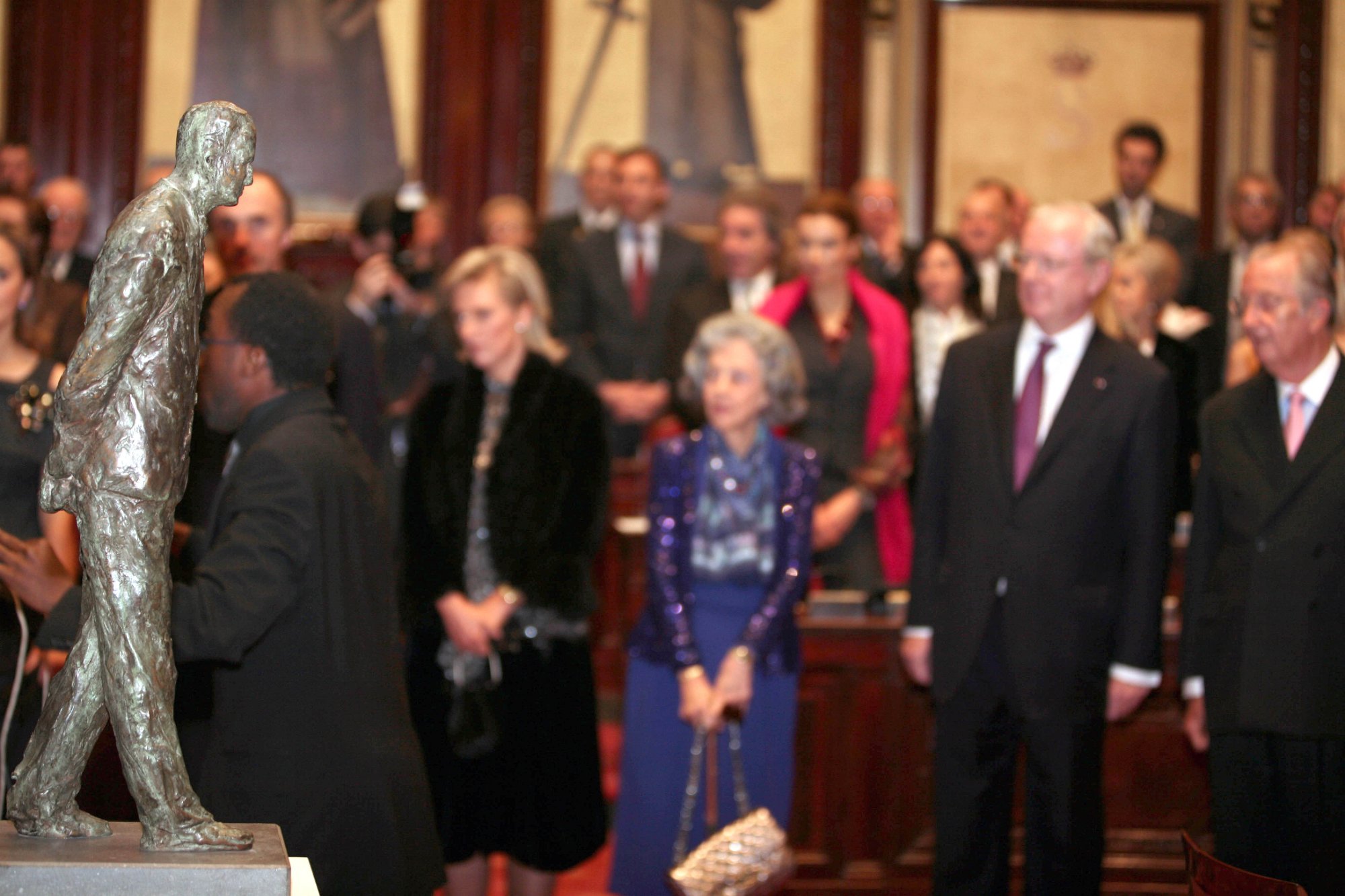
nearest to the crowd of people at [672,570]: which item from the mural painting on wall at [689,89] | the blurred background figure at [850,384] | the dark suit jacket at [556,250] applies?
the blurred background figure at [850,384]

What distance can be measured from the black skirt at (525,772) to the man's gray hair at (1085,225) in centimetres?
161

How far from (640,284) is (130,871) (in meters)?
5.32

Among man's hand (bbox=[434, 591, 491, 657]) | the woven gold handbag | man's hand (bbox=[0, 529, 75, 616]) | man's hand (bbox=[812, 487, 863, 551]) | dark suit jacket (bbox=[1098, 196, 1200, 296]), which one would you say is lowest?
the woven gold handbag

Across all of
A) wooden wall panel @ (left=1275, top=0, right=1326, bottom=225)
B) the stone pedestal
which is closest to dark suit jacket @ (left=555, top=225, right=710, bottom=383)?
wooden wall panel @ (left=1275, top=0, right=1326, bottom=225)

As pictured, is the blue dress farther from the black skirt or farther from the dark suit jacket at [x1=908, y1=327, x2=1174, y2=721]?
the dark suit jacket at [x1=908, y1=327, x2=1174, y2=721]

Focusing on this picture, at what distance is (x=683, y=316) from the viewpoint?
239 inches

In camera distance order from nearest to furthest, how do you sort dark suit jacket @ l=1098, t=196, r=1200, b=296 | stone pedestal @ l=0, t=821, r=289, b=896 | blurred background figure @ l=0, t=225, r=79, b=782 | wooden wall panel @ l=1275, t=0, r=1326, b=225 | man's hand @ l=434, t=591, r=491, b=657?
stone pedestal @ l=0, t=821, r=289, b=896, blurred background figure @ l=0, t=225, r=79, b=782, man's hand @ l=434, t=591, r=491, b=657, dark suit jacket @ l=1098, t=196, r=1200, b=296, wooden wall panel @ l=1275, t=0, r=1326, b=225

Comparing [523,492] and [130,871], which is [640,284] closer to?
[523,492]

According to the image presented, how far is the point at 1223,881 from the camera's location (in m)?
2.44

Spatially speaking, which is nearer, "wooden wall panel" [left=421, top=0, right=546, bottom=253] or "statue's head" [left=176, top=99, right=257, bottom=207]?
"statue's head" [left=176, top=99, right=257, bottom=207]

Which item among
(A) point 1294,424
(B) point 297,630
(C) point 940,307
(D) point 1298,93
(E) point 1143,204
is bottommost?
(B) point 297,630

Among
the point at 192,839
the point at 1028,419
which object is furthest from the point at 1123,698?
the point at 192,839

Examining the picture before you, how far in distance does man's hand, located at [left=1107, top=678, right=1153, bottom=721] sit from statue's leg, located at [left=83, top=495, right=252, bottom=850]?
7.51 ft

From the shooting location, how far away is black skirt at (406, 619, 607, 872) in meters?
3.94
